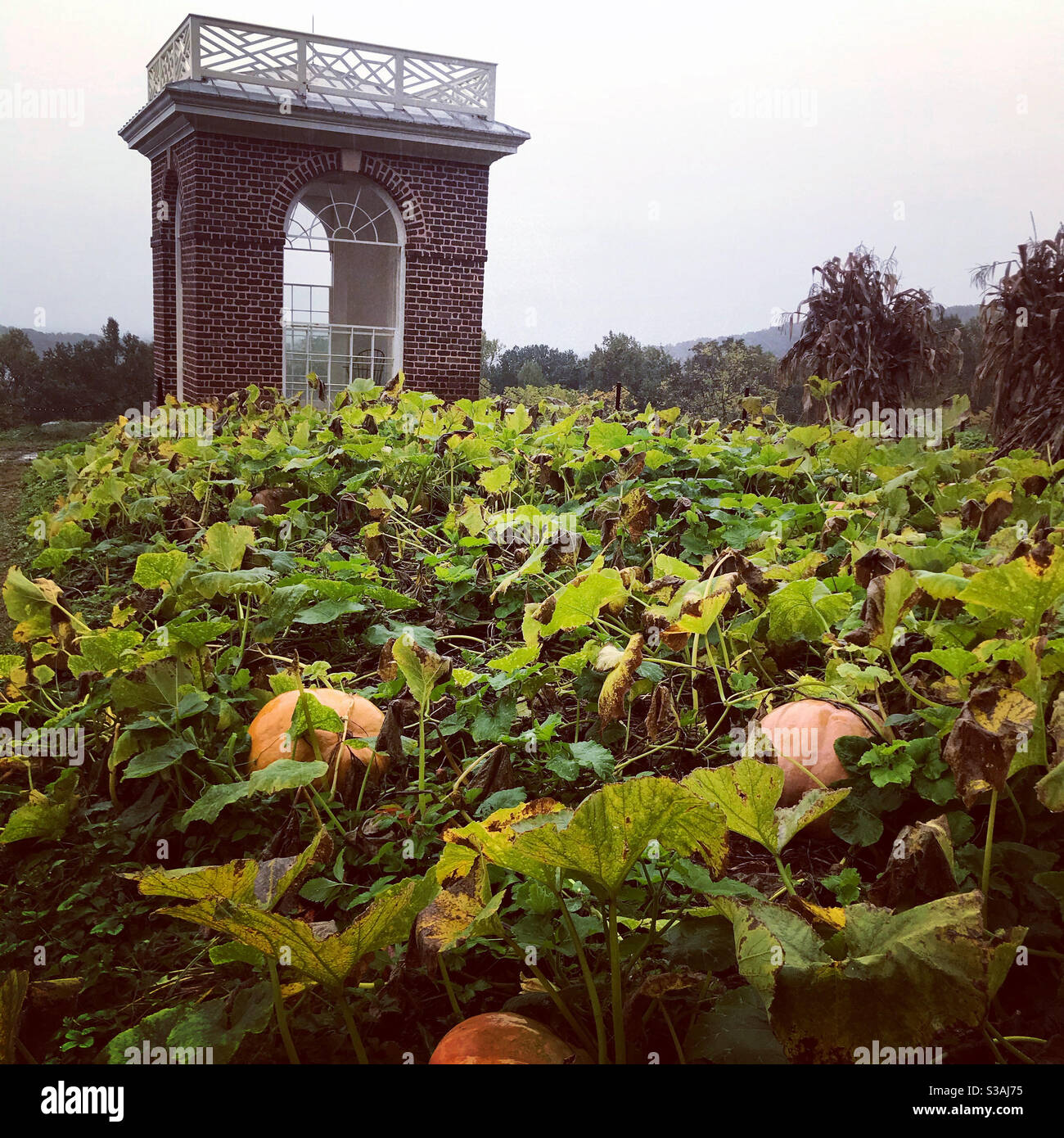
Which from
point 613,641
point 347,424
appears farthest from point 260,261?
point 613,641

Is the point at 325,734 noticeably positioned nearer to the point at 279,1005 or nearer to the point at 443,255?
the point at 279,1005

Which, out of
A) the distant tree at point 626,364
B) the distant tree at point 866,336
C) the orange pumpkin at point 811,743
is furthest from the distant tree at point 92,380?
the orange pumpkin at point 811,743

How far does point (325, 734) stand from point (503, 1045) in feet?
3.25

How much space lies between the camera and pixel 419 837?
169 cm

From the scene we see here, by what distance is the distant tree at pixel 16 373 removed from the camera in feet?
59.1

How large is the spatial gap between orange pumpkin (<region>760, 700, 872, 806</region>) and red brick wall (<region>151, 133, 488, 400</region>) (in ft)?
33.4

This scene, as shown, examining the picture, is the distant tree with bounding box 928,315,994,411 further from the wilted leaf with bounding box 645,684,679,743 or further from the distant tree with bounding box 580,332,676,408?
the distant tree with bounding box 580,332,676,408

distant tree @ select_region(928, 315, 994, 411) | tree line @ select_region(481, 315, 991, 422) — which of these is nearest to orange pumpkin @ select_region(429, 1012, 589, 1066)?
distant tree @ select_region(928, 315, 994, 411)

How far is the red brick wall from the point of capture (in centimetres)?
1061

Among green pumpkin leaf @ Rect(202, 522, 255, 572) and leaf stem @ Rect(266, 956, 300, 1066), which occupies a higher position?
green pumpkin leaf @ Rect(202, 522, 255, 572)

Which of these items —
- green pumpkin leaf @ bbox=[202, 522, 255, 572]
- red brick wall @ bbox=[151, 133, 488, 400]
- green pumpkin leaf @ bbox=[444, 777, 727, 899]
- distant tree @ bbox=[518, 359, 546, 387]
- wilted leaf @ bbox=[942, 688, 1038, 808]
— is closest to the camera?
green pumpkin leaf @ bbox=[444, 777, 727, 899]

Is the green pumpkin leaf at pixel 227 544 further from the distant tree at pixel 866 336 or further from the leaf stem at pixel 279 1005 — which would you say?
the distant tree at pixel 866 336

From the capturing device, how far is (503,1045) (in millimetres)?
1095

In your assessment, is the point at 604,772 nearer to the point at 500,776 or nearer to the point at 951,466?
the point at 500,776
